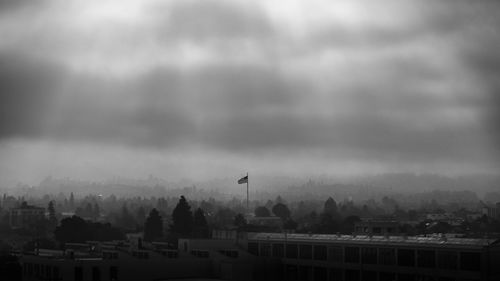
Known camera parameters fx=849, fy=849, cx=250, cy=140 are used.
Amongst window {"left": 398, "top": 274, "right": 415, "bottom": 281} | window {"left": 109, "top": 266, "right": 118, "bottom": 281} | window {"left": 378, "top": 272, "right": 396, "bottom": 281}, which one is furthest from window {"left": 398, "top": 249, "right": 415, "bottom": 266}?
window {"left": 109, "top": 266, "right": 118, "bottom": 281}

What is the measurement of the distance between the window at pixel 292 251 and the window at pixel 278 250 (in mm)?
675

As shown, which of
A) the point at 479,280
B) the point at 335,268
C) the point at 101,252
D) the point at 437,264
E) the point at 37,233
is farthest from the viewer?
the point at 37,233

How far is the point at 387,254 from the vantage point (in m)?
64.6

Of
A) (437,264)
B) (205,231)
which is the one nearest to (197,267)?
(437,264)

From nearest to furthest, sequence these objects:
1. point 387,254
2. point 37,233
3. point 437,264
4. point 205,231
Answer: point 437,264
point 387,254
point 205,231
point 37,233

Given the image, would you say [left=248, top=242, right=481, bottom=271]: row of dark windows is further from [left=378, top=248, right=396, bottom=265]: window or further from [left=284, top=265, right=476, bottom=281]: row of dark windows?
[left=284, top=265, right=476, bottom=281]: row of dark windows

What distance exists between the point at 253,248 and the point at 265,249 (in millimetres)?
1753

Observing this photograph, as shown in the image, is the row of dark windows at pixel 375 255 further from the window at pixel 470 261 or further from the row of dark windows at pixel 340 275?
the row of dark windows at pixel 340 275

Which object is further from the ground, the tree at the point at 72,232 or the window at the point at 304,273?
the tree at the point at 72,232

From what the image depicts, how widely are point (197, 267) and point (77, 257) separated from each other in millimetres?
9992

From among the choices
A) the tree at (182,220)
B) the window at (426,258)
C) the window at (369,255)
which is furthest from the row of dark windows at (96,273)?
the tree at (182,220)

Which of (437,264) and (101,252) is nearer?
(437,264)

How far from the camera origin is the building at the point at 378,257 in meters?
57.8

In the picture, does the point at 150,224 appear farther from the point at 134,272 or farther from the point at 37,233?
the point at 134,272
